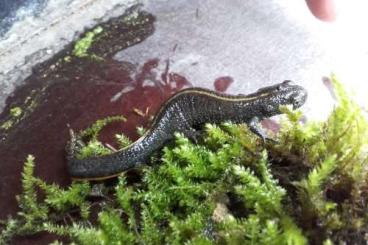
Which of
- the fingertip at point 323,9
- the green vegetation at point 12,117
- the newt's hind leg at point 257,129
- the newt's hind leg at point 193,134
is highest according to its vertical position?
the fingertip at point 323,9

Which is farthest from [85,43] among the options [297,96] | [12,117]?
[297,96]

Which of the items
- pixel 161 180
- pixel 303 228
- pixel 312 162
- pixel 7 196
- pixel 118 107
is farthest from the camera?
pixel 118 107

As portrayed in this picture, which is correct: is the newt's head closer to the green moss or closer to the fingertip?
the fingertip

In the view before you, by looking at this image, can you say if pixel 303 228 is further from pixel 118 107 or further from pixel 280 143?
pixel 118 107

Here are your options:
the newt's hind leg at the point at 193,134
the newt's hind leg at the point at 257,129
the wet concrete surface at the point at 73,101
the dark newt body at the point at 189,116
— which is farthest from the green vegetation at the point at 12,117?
the newt's hind leg at the point at 257,129

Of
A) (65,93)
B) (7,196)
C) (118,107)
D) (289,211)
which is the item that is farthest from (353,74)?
(7,196)

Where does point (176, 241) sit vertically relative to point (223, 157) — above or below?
below

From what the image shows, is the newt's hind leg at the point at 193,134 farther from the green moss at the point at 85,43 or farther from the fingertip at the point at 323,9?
the fingertip at the point at 323,9
